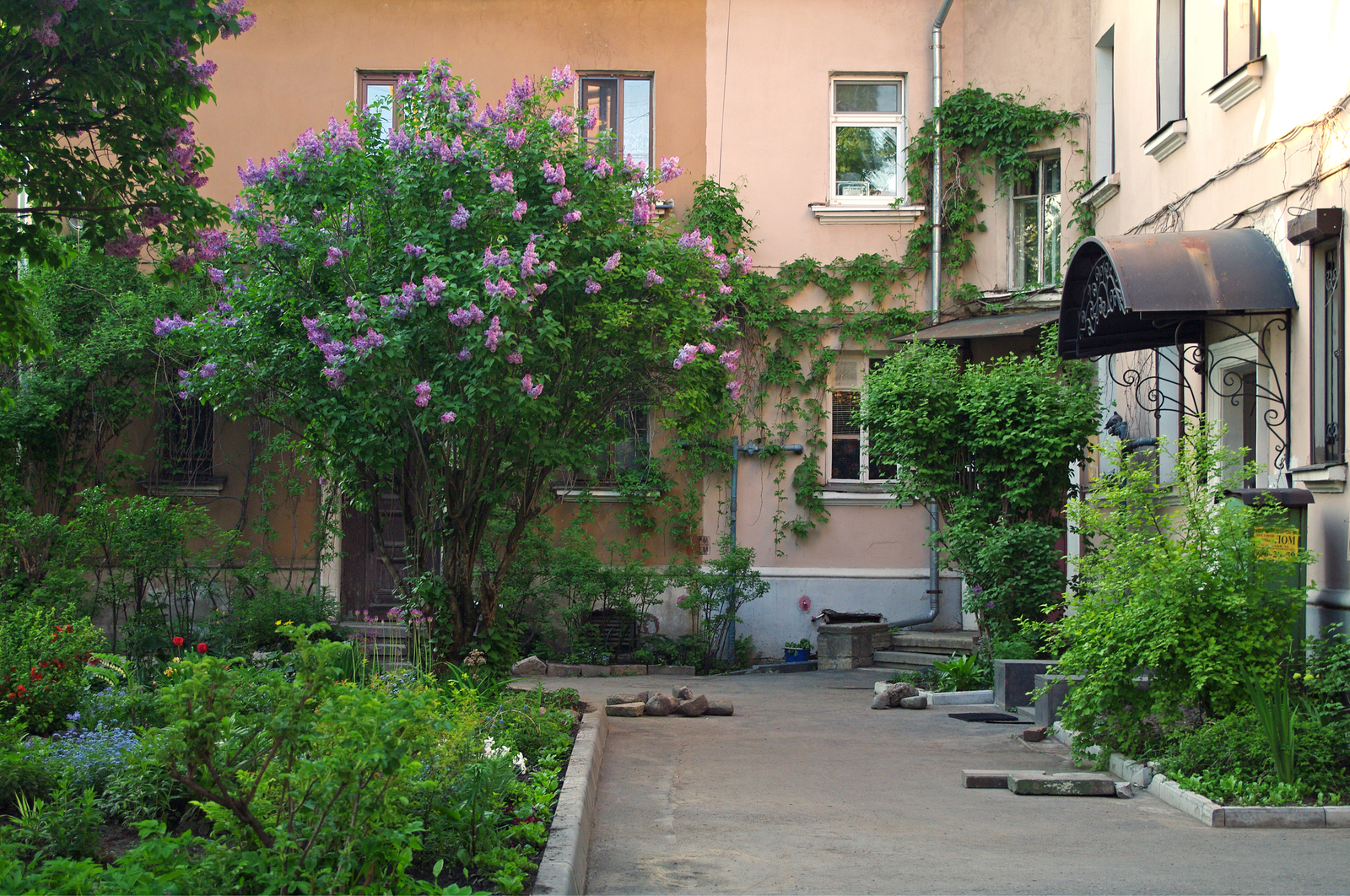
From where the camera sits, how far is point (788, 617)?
1495 centimetres

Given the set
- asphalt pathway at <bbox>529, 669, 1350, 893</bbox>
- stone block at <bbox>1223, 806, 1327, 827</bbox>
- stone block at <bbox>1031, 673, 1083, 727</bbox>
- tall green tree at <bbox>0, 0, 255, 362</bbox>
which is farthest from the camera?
stone block at <bbox>1031, 673, 1083, 727</bbox>

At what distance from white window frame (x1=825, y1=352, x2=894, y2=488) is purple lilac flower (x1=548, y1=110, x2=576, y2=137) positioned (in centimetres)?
708

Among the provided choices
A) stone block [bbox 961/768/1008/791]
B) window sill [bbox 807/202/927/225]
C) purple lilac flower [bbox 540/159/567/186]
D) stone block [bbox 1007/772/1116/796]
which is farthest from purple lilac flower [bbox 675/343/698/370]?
window sill [bbox 807/202/927/225]

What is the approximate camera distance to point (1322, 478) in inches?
295

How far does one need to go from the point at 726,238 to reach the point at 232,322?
24.7 feet

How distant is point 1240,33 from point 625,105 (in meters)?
8.28

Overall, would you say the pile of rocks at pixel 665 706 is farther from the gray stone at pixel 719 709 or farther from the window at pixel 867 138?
the window at pixel 867 138

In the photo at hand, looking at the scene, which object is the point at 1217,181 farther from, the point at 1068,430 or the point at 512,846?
the point at 512,846

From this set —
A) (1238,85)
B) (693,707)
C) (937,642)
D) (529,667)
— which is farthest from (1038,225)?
(529,667)

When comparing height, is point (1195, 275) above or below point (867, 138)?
below

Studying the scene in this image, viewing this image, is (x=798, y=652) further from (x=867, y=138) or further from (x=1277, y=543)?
(x=1277, y=543)

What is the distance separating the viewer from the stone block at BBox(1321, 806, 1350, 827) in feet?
18.8

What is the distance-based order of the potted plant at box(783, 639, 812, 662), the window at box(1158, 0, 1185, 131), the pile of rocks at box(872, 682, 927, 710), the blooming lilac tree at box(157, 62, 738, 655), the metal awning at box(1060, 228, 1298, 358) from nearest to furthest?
the blooming lilac tree at box(157, 62, 738, 655) → the metal awning at box(1060, 228, 1298, 358) → the window at box(1158, 0, 1185, 131) → the pile of rocks at box(872, 682, 927, 710) → the potted plant at box(783, 639, 812, 662)

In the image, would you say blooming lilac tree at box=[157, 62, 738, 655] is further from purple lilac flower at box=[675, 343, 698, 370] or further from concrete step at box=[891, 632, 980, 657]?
concrete step at box=[891, 632, 980, 657]
